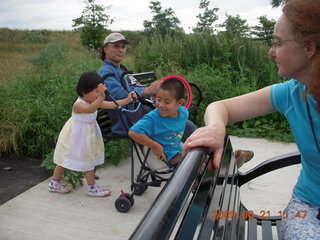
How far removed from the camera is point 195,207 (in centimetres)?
98

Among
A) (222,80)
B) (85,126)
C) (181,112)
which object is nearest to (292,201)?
(181,112)

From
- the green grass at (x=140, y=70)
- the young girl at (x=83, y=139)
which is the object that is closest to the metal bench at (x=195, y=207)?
the young girl at (x=83, y=139)

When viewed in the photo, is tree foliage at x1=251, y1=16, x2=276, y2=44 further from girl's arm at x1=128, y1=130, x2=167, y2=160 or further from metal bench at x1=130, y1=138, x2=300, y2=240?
metal bench at x1=130, y1=138, x2=300, y2=240

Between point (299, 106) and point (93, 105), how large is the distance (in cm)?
216

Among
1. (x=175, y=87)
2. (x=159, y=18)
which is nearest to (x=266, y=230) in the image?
(x=175, y=87)

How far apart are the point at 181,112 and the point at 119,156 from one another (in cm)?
151

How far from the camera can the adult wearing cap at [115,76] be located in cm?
352

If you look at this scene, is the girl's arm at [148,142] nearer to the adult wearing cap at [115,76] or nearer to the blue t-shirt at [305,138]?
the adult wearing cap at [115,76]

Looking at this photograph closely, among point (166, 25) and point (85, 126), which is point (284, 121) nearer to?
point (85, 126)

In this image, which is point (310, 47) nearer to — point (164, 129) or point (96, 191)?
point (164, 129)

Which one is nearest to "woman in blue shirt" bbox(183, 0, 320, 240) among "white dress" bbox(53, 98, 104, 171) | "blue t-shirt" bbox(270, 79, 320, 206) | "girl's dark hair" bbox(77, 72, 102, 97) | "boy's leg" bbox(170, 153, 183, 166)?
"blue t-shirt" bbox(270, 79, 320, 206)

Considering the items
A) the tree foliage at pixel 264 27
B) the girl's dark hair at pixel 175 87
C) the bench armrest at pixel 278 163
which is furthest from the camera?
the tree foliage at pixel 264 27

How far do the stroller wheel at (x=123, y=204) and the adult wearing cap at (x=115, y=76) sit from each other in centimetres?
74

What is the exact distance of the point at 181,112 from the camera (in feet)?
10.0
